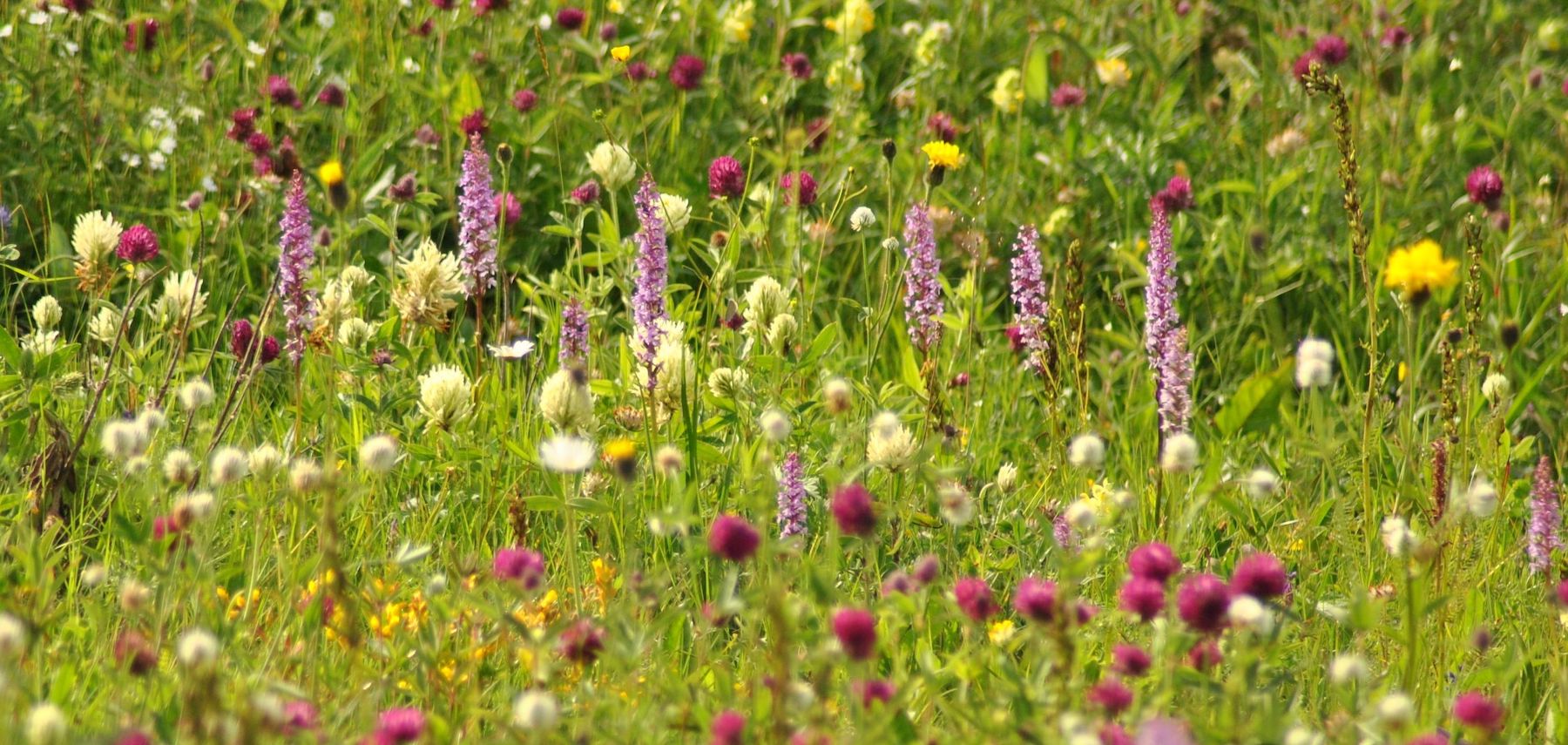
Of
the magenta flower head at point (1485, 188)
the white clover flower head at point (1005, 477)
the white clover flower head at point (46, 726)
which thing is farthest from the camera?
the magenta flower head at point (1485, 188)

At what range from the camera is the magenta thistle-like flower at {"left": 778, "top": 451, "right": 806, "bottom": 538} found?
235 centimetres

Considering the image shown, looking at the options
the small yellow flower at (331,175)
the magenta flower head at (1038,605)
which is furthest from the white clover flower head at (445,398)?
the magenta flower head at (1038,605)

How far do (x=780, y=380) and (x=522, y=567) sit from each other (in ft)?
3.19

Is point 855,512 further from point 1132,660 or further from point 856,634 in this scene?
point 1132,660

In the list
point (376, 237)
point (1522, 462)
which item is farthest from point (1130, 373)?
point (376, 237)

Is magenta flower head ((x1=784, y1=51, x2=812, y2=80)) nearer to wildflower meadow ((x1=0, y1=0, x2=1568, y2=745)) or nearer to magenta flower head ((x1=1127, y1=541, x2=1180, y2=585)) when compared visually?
wildflower meadow ((x1=0, y1=0, x2=1568, y2=745))

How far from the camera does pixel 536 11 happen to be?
4.52 metres

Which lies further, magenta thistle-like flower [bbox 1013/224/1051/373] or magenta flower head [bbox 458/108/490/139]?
magenta flower head [bbox 458/108/490/139]

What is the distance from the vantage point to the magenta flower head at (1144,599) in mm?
1617

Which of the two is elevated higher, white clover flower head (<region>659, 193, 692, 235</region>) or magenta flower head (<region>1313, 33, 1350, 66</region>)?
magenta flower head (<region>1313, 33, 1350, 66</region>)

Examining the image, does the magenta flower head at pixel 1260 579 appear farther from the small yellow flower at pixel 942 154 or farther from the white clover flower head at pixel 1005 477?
the small yellow flower at pixel 942 154

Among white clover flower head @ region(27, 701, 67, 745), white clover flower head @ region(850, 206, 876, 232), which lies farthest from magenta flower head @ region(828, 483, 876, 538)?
white clover flower head @ region(850, 206, 876, 232)

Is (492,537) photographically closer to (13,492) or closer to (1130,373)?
(13,492)

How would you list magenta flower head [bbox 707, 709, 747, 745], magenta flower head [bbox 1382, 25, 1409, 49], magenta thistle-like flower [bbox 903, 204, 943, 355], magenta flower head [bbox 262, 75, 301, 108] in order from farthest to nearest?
magenta flower head [bbox 1382, 25, 1409, 49] < magenta flower head [bbox 262, 75, 301, 108] < magenta thistle-like flower [bbox 903, 204, 943, 355] < magenta flower head [bbox 707, 709, 747, 745]
